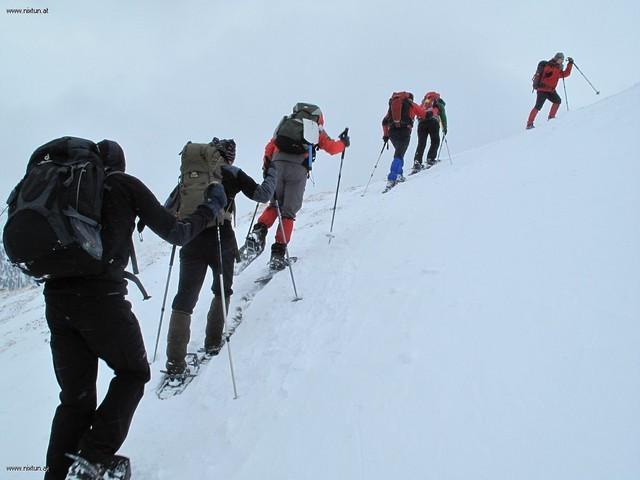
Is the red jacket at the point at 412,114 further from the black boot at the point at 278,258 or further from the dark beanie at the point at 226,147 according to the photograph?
the dark beanie at the point at 226,147

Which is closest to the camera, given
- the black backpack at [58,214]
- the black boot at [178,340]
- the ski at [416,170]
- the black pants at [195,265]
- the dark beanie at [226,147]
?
the black backpack at [58,214]

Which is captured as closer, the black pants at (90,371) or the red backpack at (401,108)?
the black pants at (90,371)

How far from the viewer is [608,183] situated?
5.46 metres

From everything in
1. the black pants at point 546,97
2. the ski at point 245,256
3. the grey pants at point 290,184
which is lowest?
the ski at point 245,256

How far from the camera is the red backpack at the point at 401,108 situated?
1114 centimetres

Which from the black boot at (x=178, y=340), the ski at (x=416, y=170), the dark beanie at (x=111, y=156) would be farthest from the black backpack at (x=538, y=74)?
the dark beanie at (x=111, y=156)

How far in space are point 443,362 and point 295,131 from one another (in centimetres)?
463

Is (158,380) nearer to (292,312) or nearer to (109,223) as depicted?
(292,312)

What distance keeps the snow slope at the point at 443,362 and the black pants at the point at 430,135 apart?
6.47 metres

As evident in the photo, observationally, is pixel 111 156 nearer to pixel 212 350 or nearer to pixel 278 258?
pixel 212 350

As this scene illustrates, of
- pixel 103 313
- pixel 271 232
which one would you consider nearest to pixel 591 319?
pixel 103 313

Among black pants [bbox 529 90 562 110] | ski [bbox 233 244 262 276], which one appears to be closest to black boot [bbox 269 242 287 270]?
ski [bbox 233 244 262 276]

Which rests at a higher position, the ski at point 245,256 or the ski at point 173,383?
the ski at point 245,256

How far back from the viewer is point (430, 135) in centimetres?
1357
